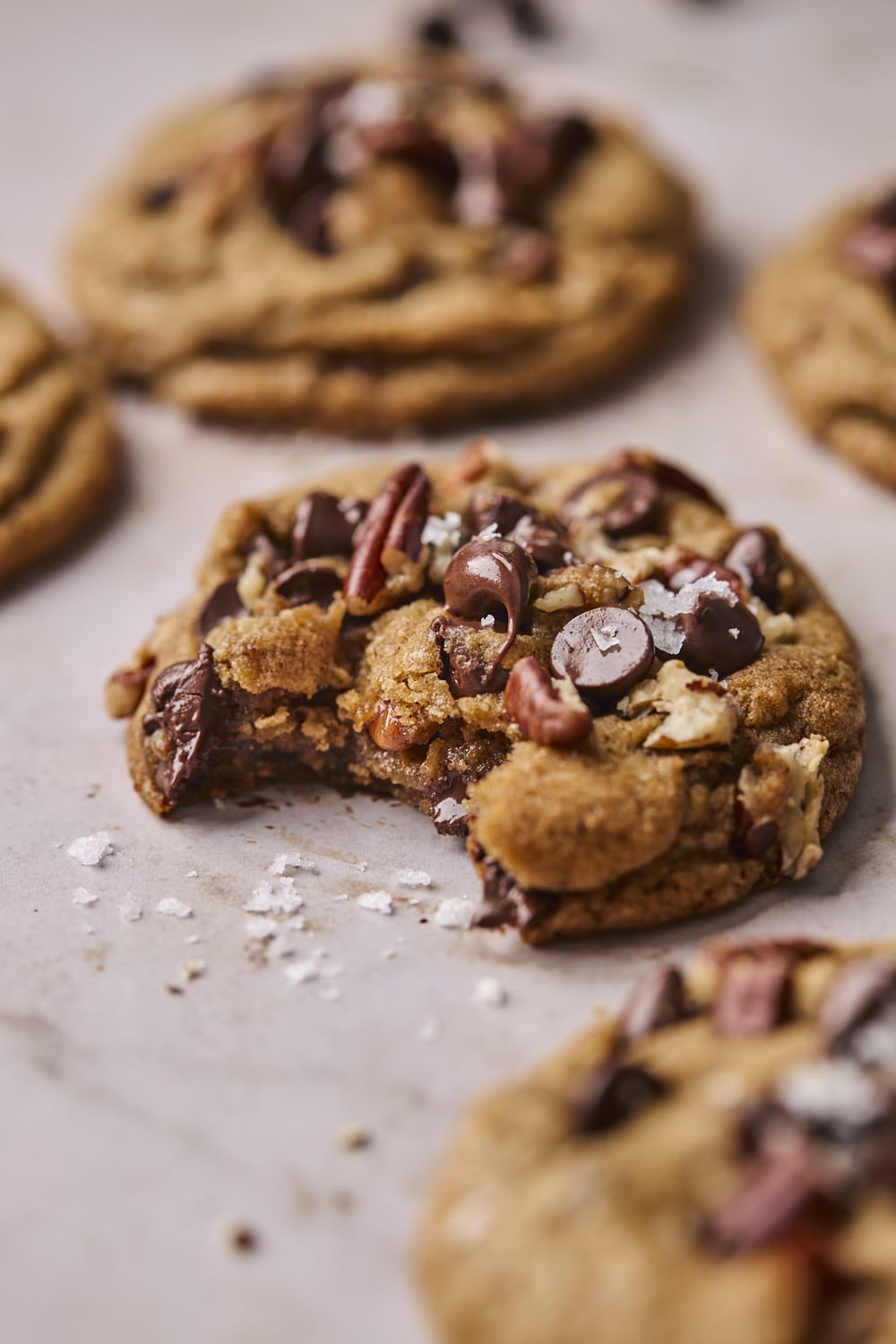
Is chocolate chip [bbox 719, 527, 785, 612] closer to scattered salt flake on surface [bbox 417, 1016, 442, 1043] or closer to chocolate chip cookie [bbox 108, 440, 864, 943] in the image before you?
chocolate chip cookie [bbox 108, 440, 864, 943]

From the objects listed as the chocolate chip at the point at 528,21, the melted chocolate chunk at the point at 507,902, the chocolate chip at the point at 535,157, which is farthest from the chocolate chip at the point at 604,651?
the chocolate chip at the point at 528,21

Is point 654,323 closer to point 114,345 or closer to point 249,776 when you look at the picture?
point 114,345

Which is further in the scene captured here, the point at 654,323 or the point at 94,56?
the point at 94,56

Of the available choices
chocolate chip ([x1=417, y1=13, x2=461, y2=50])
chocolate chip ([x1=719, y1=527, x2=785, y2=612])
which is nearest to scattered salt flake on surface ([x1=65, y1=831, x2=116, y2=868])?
chocolate chip ([x1=719, y1=527, x2=785, y2=612])

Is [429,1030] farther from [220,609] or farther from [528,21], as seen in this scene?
[528,21]

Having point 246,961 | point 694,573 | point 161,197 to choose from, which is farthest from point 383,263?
point 246,961

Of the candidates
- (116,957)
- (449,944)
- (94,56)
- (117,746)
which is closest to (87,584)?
(117,746)
